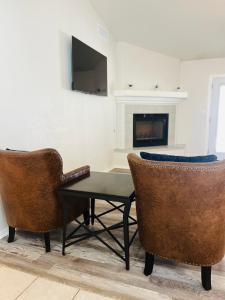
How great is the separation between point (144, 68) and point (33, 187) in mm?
4167

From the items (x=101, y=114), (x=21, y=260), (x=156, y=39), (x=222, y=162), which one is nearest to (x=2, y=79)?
(x=21, y=260)

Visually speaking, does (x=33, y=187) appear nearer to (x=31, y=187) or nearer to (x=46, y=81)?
(x=31, y=187)

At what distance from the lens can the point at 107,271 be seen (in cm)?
184

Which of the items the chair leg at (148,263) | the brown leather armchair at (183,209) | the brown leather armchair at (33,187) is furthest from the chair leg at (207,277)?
the brown leather armchair at (33,187)

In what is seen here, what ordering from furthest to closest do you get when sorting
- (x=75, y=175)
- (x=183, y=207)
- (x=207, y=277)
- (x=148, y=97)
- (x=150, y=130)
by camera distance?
(x=150, y=130), (x=148, y=97), (x=75, y=175), (x=207, y=277), (x=183, y=207)

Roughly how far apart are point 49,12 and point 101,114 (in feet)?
6.42

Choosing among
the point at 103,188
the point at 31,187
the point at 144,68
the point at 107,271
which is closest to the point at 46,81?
the point at 31,187

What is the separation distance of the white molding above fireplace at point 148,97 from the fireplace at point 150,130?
312 millimetres

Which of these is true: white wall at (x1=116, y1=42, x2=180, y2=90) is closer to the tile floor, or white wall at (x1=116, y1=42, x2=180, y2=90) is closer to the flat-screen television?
the flat-screen television

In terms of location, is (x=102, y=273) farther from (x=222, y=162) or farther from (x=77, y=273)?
(x=222, y=162)

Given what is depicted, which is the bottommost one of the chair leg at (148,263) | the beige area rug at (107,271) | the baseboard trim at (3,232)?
the beige area rug at (107,271)

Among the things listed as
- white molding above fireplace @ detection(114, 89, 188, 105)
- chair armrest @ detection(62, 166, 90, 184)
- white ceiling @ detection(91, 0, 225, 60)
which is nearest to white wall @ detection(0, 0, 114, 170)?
white ceiling @ detection(91, 0, 225, 60)

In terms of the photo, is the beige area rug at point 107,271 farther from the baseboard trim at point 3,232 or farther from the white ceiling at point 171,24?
the white ceiling at point 171,24

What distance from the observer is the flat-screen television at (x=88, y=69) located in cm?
337
